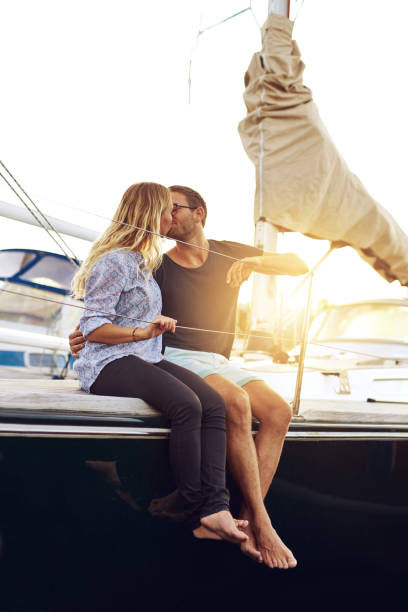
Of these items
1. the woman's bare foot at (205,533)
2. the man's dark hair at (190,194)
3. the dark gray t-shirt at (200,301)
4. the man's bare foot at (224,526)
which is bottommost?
the woman's bare foot at (205,533)

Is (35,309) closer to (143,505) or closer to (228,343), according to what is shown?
(228,343)

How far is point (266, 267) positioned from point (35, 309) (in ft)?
15.6

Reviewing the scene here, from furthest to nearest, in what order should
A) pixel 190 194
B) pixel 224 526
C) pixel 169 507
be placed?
1. pixel 190 194
2. pixel 169 507
3. pixel 224 526

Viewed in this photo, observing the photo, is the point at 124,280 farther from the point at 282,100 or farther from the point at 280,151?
the point at 282,100

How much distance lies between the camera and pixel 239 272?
218cm

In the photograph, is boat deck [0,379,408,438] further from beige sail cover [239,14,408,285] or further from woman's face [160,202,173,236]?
beige sail cover [239,14,408,285]

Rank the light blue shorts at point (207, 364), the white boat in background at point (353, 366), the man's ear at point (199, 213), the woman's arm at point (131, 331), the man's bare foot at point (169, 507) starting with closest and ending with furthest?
the man's bare foot at point (169, 507), the woman's arm at point (131, 331), the light blue shorts at point (207, 364), the man's ear at point (199, 213), the white boat in background at point (353, 366)

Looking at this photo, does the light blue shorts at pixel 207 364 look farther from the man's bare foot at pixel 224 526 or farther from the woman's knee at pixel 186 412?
the man's bare foot at pixel 224 526

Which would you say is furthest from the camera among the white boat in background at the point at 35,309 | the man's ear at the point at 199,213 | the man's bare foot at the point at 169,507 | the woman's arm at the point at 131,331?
the white boat in background at the point at 35,309

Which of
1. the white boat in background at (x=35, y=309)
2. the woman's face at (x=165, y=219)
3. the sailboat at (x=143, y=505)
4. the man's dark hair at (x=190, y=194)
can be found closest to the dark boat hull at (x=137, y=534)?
the sailboat at (x=143, y=505)

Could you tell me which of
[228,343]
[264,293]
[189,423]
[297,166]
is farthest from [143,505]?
[297,166]

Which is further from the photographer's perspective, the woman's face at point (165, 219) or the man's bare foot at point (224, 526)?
the woman's face at point (165, 219)

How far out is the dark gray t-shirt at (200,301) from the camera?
7.17ft

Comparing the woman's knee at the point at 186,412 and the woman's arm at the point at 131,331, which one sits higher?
the woman's arm at the point at 131,331
